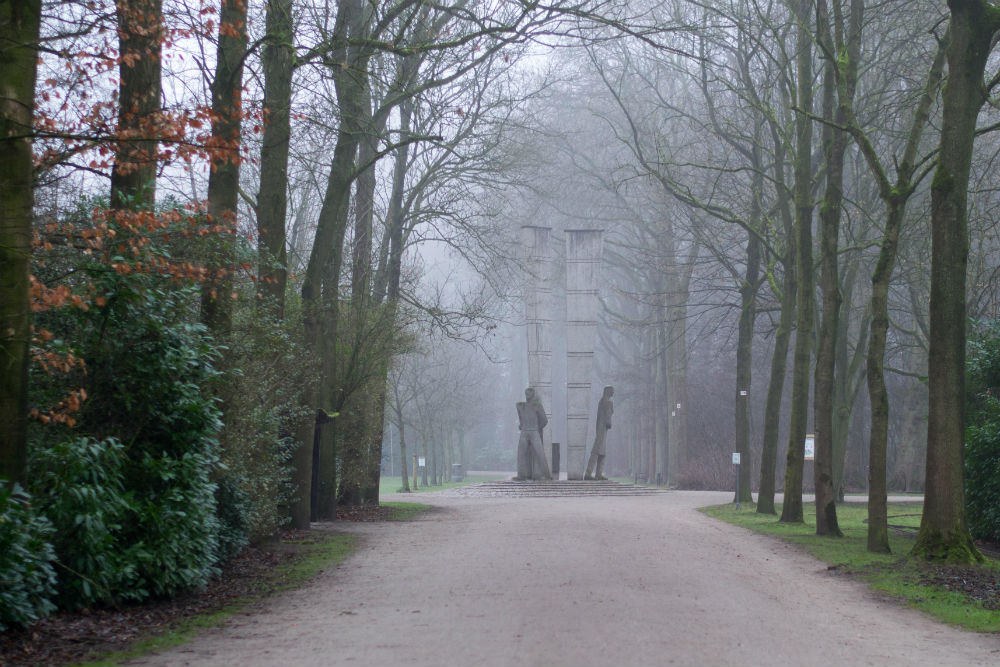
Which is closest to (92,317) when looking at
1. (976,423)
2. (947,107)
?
(947,107)

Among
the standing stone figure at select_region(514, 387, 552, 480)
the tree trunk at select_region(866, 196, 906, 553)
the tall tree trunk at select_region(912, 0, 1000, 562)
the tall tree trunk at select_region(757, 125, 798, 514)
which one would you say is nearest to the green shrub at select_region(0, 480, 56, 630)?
the tall tree trunk at select_region(912, 0, 1000, 562)

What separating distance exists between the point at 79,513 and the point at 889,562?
991 centimetres

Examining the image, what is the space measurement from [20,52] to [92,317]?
2.44 meters

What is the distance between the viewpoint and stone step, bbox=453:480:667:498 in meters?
34.8

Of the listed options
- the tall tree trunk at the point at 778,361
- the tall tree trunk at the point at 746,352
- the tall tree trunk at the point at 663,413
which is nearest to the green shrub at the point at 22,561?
the tall tree trunk at the point at 778,361

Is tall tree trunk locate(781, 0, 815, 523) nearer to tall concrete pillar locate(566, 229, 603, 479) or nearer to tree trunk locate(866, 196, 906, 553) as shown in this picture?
tree trunk locate(866, 196, 906, 553)

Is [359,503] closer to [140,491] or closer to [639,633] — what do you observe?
[140,491]

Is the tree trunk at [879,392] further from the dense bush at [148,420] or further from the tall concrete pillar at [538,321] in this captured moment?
the tall concrete pillar at [538,321]

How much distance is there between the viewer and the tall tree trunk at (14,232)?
7918 mm

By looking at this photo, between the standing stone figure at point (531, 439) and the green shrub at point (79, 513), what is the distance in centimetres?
2870

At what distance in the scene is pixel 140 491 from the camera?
374 inches

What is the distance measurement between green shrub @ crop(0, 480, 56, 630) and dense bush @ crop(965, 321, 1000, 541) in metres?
13.3

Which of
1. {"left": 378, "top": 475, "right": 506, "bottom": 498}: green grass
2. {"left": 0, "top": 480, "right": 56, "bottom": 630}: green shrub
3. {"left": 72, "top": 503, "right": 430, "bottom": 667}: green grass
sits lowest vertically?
{"left": 378, "top": 475, "right": 506, "bottom": 498}: green grass

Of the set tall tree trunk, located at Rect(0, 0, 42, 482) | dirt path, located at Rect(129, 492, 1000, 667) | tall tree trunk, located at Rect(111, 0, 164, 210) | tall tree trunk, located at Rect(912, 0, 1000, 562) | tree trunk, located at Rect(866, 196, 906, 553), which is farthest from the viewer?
tree trunk, located at Rect(866, 196, 906, 553)
